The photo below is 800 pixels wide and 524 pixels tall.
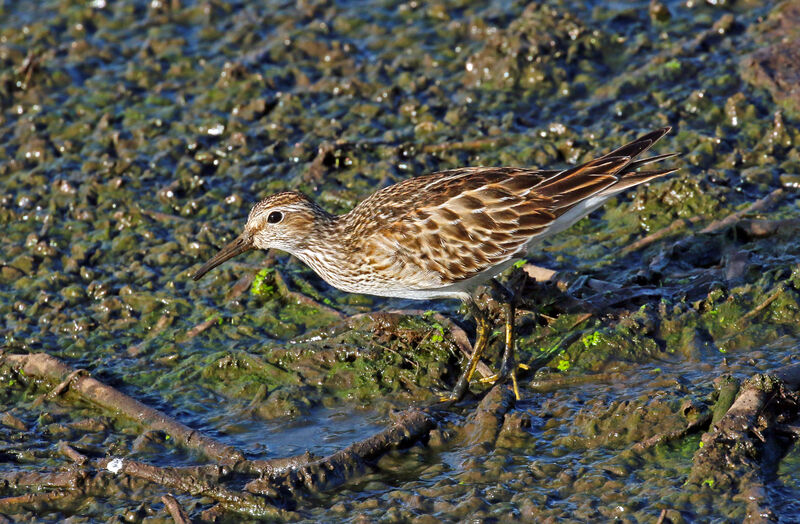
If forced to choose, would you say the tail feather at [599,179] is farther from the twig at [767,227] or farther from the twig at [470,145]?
the twig at [470,145]

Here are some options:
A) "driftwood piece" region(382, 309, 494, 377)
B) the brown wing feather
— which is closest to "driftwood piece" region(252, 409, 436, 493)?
"driftwood piece" region(382, 309, 494, 377)

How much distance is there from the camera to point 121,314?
9820mm

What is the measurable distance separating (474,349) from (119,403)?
3.06m

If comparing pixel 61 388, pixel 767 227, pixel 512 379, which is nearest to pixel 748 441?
pixel 512 379

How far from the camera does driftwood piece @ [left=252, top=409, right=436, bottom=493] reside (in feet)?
24.2

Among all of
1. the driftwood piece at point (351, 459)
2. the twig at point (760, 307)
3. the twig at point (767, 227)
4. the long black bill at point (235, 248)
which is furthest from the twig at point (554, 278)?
the long black bill at point (235, 248)

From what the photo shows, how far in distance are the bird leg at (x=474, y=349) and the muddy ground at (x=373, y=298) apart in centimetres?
15

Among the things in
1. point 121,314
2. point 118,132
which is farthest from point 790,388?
point 118,132

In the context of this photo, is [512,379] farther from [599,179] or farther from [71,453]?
[71,453]

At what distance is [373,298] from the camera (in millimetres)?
9703

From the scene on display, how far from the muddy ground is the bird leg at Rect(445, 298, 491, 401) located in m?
0.15

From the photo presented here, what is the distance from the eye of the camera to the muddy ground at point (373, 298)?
24.1 feet

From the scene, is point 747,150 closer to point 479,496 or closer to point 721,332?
point 721,332

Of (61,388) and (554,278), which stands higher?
(61,388)
